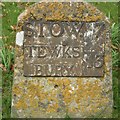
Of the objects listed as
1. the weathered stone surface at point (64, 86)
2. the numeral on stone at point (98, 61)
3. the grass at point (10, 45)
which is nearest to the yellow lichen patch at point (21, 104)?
the weathered stone surface at point (64, 86)

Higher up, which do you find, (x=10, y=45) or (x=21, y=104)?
(x=10, y=45)

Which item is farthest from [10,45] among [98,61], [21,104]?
[98,61]

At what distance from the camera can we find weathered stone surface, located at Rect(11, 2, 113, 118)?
614cm

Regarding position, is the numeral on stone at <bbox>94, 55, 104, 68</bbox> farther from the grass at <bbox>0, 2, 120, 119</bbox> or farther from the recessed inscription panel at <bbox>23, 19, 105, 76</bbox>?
the grass at <bbox>0, 2, 120, 119</bbox>

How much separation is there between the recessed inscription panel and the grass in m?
0.57

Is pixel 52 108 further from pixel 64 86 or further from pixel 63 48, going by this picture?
pixel 63 48

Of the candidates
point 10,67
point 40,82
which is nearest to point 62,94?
point 40,82

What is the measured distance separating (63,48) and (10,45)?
1995 mm

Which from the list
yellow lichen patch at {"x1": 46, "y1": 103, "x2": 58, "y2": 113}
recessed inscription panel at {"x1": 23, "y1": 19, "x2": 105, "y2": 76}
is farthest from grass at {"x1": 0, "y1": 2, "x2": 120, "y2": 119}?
recessed inscription panel at {"x1": 23, "y1": 19, "x2": 105, "y2": 76}

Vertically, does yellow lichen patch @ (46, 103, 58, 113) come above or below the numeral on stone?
below

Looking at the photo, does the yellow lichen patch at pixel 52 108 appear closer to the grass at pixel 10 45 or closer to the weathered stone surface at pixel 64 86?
the weathered stone surface at pixel 64 86

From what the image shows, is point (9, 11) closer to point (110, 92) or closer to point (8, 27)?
point (8, 27)

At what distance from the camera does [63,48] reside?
6.20m

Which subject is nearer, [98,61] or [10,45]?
[98,61]
